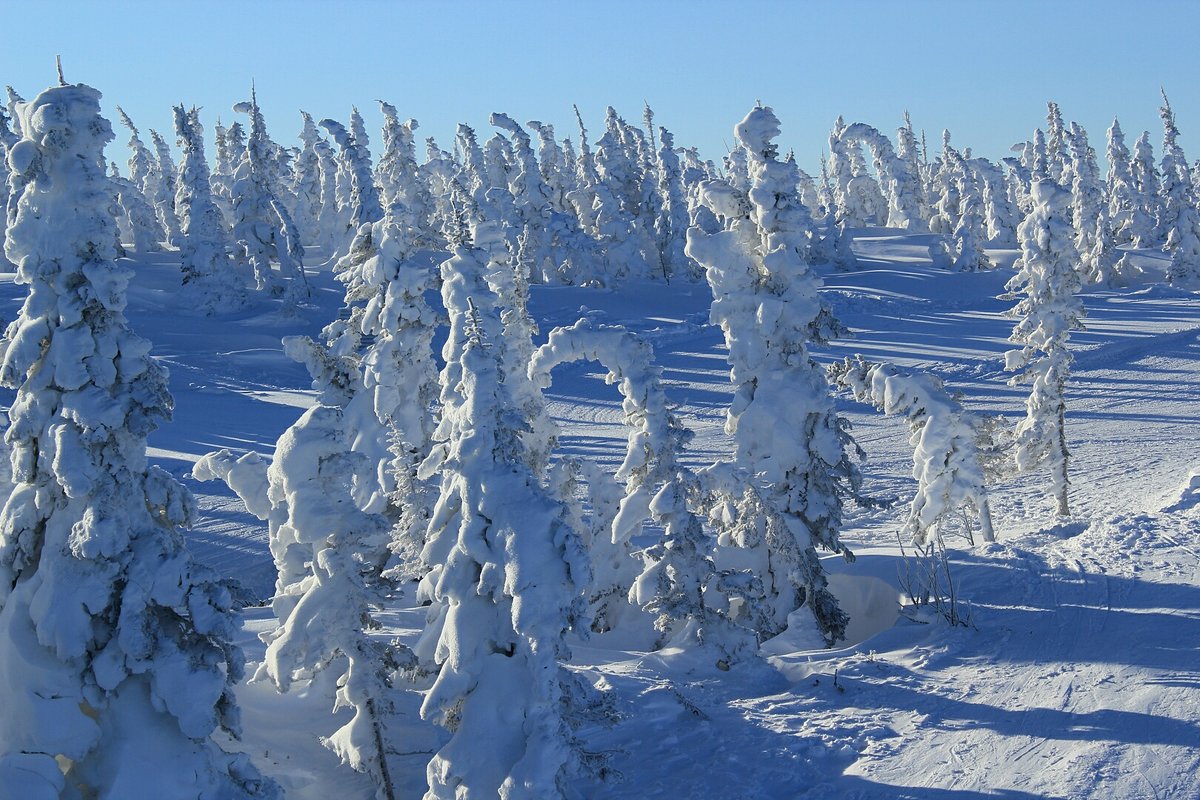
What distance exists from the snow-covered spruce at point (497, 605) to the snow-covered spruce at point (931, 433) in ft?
39.3

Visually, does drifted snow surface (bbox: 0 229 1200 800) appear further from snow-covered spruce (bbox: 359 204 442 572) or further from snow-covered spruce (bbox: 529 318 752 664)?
snow-covered spruce (bbox: 359 204 442 572)

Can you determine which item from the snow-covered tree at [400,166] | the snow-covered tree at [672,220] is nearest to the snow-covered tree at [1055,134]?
the snow-covered tree at [672,220]

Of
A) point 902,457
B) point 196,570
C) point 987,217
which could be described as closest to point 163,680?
point 196,570

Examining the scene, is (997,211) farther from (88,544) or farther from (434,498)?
(88,544)

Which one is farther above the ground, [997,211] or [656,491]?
[997,211]

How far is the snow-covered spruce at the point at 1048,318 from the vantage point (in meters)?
25.6

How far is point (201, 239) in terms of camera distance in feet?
180

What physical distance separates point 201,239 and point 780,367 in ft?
143

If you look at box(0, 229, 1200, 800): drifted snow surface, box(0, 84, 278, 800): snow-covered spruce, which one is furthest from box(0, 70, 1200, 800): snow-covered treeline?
box(0, 229, 1200, 800): drifted snow surface

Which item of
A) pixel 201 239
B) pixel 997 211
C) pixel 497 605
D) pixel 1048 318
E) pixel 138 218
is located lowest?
pixel 497 605

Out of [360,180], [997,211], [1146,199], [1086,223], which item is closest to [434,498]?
[360,180]

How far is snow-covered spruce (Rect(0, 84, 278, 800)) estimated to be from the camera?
945 centimetres

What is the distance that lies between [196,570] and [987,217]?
76269 mm

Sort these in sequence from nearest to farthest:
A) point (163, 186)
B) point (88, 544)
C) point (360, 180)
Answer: point (88, 544) → point (360, 180) → point (163, 186)
